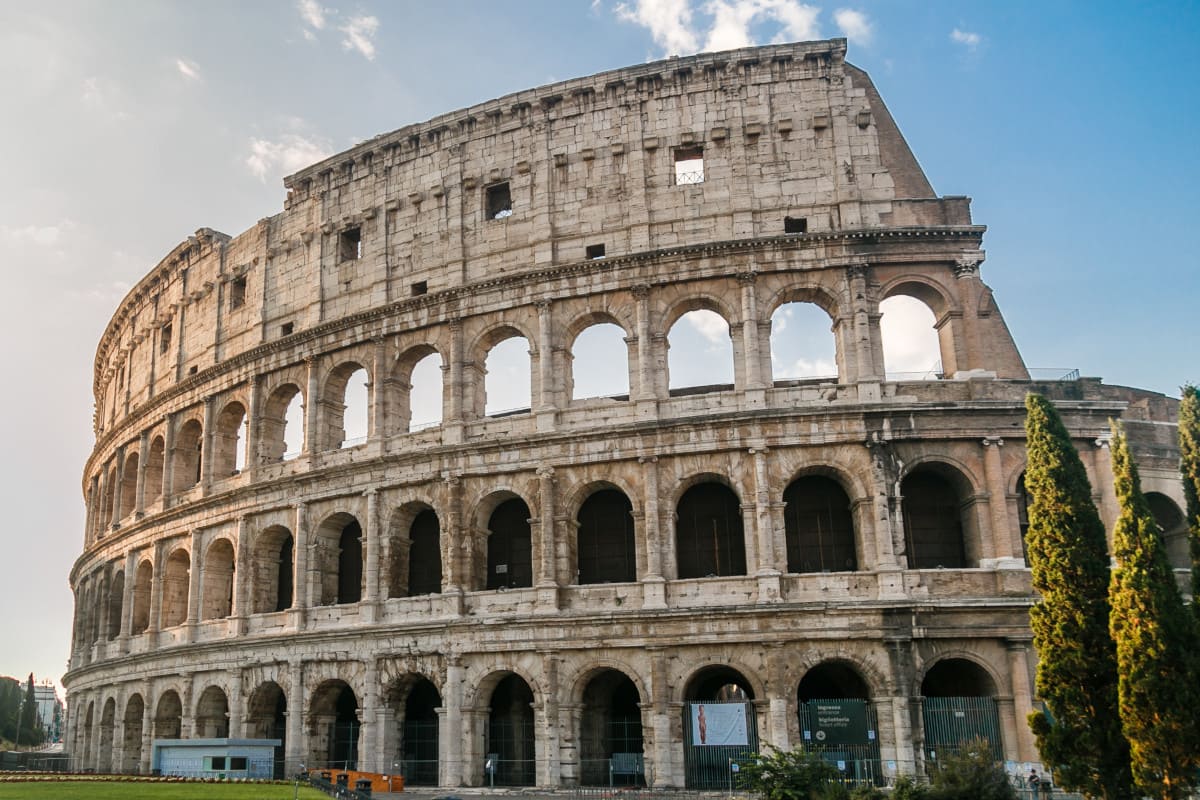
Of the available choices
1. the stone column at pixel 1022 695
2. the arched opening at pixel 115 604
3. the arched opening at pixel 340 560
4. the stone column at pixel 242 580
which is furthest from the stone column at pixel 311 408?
the stone column at pixel 1022 695

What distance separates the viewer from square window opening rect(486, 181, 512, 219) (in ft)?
96.2

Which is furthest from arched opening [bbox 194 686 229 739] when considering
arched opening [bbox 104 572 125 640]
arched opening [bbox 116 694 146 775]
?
arched opening [bbox 104 572 125 640]

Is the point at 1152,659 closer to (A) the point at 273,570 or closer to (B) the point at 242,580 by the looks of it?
(A) the point at 273,570

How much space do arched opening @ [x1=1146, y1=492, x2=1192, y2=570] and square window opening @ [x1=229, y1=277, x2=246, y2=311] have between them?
27.7m

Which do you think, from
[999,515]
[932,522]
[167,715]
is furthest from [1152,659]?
[167,715]

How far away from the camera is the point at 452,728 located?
2498cm

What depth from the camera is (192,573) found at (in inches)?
1261

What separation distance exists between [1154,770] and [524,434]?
15.4m

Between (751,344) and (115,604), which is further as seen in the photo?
(115,604)

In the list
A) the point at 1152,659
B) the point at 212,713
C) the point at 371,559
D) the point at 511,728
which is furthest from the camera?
the point at 212,713

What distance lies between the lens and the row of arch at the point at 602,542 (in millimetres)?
24750

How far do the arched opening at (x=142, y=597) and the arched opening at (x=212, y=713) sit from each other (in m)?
6.00

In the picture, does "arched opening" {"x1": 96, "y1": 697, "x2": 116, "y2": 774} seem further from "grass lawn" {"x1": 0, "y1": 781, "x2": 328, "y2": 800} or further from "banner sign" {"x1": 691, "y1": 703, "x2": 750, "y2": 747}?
"banner sign" {"x1": 691, "y1": 703, "x2": 750, "y2": 747}

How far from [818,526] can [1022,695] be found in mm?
5821
